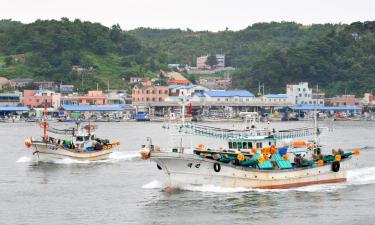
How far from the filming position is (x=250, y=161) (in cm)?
6694

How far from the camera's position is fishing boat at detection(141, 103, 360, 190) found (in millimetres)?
66125

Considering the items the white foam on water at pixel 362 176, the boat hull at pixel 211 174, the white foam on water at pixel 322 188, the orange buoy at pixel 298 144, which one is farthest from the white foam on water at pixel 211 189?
the white foam on water at pixel 362 176

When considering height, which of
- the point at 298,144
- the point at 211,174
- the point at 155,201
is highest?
the point at 298,144

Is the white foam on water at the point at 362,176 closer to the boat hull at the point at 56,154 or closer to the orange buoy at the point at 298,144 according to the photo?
the orange buoy at the point at 298,144

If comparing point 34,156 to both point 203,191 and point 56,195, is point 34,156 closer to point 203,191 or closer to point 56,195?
point 56,195

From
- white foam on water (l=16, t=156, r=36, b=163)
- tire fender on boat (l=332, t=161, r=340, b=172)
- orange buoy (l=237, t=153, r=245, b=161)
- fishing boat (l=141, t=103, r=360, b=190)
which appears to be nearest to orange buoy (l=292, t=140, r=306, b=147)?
fishing boat (l=141, t=103, r=360, b=190)

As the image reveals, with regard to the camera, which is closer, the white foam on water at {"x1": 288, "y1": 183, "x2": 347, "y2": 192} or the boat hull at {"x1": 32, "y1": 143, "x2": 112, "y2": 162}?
the white foam on water at {"x1": 288, "y1": 183, "x2": 347, "y2": 192}

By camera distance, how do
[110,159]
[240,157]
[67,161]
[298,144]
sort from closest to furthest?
[240,157], [298,144], [67,161], [110,159]

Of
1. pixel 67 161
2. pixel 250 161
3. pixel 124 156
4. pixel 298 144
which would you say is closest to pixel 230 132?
pixel 250 161

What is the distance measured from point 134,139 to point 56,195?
2623 inches

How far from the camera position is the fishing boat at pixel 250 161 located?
6612 centimetres

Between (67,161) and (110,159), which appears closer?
(67,161)

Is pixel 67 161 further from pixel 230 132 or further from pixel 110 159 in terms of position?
pixel 230 132

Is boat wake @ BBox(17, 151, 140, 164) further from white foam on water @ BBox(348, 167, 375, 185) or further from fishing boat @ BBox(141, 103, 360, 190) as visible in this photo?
white foam on water @ BBox(348, 167, 375, 185)
